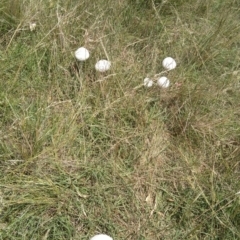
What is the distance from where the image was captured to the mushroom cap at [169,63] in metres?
2.33

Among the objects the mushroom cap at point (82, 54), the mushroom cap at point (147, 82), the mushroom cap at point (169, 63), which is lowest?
the mushroom cap at point (147, 82)

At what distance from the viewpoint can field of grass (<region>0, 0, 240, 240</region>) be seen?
1831mm

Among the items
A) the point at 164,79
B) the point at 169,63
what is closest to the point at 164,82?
the point at 164,79

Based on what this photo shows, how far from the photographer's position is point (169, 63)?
7.67ft

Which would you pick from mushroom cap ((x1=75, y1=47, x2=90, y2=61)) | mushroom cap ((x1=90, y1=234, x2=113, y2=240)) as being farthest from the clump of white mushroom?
mushroom cap ((x1=90, y1=234, x2=113, y2=240))

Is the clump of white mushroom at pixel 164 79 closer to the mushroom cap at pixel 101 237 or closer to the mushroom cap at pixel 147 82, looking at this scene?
the mushroom cap at pixel 147 82

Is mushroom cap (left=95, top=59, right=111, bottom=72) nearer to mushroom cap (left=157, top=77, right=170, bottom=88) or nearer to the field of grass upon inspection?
the field of grass

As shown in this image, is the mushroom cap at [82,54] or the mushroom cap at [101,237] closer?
the mushroom cap at [101,237]

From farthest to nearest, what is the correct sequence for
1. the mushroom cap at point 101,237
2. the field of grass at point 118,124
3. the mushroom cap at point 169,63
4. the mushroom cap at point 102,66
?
1. the mushroom cap at point 169,63
2. the mushroom cap at point 102,66
3. the field of grass at point 118,124
4. the mushroom cap at point 101,237

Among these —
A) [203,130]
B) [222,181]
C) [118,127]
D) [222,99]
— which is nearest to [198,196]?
[222,181]

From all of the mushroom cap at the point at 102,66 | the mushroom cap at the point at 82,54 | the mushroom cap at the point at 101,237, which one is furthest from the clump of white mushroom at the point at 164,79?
the mushroom cap at the point at 101,237

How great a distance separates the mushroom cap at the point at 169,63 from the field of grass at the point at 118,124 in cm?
4

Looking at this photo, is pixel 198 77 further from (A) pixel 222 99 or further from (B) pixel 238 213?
(B) pixel 238 213

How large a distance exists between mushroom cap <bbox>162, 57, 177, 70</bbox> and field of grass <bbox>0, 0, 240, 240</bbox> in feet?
0.14
